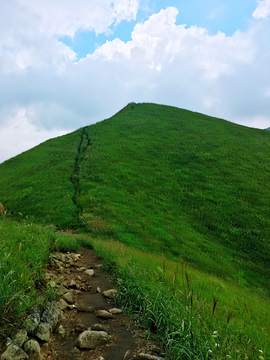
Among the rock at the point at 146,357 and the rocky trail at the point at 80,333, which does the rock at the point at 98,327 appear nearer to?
the rocky trail at the point at 80,333

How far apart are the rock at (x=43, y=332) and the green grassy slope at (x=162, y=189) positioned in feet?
36.9

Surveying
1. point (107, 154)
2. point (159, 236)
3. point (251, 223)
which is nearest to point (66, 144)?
point (107, 154)

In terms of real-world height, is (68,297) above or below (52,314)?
below

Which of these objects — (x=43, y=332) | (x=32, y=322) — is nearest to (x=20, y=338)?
(x=32, y=322)

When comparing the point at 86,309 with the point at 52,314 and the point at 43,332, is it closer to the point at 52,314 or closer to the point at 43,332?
the point at 52,314

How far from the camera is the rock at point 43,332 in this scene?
3745 mm

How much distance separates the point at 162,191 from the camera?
25.8m

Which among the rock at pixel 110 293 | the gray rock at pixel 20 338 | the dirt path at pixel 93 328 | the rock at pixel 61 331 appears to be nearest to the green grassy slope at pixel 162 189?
the rock at pixel 110 293

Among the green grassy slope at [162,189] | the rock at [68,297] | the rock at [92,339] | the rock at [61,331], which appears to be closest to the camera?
the rock at [92,339]

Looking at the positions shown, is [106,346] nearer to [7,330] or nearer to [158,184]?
[7,330]

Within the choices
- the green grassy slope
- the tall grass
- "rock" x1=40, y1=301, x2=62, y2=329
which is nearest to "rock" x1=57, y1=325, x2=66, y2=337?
"rock" x1=40, y1=301, x2=62, y2=329

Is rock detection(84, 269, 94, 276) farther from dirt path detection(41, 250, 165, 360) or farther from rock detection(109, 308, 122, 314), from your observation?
rock detection(109, 308, 122, 314)

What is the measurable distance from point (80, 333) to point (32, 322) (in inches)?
39.3

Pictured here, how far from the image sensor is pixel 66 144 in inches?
1570
